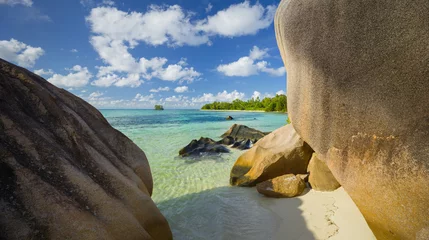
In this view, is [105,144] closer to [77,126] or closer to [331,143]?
[77,126]

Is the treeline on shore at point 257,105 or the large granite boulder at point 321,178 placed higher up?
the treeline on shore at point 257,105

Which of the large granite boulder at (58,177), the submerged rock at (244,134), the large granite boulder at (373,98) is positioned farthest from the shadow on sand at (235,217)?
the submerged rock at (244,134)

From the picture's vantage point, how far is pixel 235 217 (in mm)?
4949

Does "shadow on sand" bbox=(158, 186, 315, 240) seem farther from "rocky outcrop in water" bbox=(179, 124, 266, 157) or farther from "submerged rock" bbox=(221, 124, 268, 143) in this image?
"submerged rock" bbox=(221, 124, 268, 143)

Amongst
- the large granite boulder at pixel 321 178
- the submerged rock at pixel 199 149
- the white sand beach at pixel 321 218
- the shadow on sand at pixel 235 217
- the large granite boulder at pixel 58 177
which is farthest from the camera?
the submerged rock at pixel 199 149

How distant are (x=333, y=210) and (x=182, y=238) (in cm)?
315

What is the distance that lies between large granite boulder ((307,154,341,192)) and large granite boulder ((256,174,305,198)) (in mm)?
306

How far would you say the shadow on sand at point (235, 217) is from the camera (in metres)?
4.22

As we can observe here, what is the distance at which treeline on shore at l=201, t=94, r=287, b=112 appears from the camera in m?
77.5

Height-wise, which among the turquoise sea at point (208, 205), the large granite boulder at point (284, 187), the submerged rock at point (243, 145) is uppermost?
the large granite boulder at point (284, 187)

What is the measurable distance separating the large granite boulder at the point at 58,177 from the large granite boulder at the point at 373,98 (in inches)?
116

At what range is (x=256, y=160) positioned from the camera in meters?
6.99

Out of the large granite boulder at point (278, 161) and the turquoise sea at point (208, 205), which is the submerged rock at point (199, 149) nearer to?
the turquoise sea at point (208, 205)

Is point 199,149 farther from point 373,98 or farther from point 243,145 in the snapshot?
point 373,98
